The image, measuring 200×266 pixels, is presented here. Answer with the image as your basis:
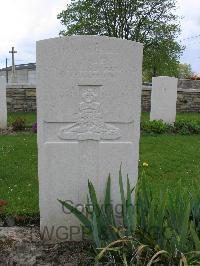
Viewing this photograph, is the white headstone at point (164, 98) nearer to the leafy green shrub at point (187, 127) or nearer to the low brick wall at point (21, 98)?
the leafy green shrub at point (187, 127)

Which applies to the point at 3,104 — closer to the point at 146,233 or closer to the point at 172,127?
the point at 172,127

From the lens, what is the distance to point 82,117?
2977 millimetres

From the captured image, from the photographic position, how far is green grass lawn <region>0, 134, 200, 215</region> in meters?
4.41

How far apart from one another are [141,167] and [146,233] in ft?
11.0

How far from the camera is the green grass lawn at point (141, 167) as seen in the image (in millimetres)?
4406

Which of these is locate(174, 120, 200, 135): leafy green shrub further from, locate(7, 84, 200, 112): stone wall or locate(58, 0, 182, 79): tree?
locate(58, 0, 182, 79): tree

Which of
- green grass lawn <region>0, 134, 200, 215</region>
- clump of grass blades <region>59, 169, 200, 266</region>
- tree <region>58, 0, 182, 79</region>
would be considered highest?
tree <region>58, 0, 182, 79</region>

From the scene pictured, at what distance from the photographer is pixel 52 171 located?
305cm

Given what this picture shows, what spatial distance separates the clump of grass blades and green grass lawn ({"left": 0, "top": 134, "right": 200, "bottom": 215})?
123 cm

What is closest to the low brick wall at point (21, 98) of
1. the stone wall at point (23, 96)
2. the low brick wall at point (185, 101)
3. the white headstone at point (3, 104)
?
the stone wall at point (23, 96)

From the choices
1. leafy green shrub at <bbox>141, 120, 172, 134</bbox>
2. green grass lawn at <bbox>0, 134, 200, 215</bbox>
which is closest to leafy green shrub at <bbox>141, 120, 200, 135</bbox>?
leafy green shrub at <bbox>141, 120, 172, 134</bbox>

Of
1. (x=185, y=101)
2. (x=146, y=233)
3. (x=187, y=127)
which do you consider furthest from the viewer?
(x=185, y=101)

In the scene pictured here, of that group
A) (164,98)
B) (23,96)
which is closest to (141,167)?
(164,98)

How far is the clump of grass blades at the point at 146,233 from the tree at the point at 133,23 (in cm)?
2281
